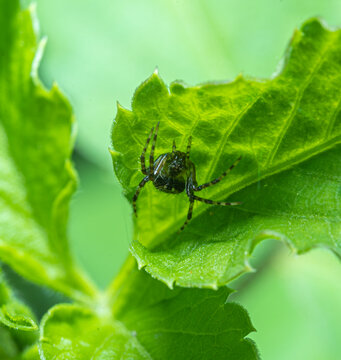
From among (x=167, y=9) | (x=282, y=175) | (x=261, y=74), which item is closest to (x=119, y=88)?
(x=167, y=9)

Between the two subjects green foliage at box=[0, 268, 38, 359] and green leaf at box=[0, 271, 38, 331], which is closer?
green leaf at box=[0, 271, 38, 331]

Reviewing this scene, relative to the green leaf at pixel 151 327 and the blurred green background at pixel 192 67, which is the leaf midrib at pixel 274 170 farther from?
the blurred green background at pixel 192 67

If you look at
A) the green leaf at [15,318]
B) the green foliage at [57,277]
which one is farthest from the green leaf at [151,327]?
the green leaf at [15,318]

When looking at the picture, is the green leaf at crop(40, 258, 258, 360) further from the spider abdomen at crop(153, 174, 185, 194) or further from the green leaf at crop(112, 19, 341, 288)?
the spider abdomen at crop(153, 174, 185, 194)

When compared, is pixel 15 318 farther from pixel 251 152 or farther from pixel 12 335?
pixel 251 152

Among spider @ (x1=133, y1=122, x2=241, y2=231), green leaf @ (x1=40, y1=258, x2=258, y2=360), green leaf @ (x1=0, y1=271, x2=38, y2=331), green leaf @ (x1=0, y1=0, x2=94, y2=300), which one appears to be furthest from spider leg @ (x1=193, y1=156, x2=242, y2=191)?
green leaf @ (x1=0, y1=271, x2=38, y2=331)

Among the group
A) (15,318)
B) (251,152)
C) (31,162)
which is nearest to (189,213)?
(251,152)
